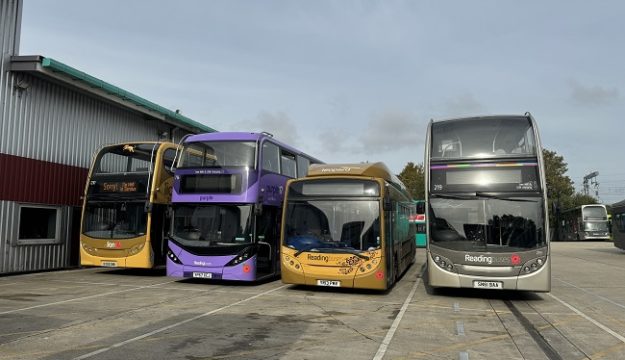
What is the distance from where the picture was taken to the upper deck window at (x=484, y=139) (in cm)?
1131

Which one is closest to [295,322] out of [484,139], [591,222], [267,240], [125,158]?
[267,240]

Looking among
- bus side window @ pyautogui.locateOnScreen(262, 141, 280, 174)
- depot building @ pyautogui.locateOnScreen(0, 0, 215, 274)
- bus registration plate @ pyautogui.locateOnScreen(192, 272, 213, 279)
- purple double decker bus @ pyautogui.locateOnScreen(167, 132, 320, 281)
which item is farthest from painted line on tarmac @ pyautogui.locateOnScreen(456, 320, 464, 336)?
depot building @ pyautogui.locateOnScreen(0, 0, 215, 274)

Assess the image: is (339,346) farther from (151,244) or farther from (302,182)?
(151,244)

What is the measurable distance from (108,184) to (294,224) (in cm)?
673

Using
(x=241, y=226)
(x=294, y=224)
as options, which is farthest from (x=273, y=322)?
(x=241, y=226)

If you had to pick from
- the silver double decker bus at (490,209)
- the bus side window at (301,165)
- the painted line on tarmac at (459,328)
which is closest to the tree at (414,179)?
the bus side window at (301,165)

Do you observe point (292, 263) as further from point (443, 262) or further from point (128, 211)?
point (128, 211)

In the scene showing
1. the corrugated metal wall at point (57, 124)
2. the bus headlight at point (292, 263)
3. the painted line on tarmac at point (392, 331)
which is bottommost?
the painted line on tarmac at point (392, 331)

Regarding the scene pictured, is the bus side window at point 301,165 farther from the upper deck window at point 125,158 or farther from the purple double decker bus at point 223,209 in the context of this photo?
the upper deck window at point 125,158

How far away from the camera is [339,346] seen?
6.75 meters

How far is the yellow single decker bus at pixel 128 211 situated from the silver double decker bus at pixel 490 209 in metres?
8.31

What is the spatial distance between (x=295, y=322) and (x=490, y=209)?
5.31 m

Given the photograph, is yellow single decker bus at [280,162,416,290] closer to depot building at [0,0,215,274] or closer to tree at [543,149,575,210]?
depot building at [0,0,215,274]

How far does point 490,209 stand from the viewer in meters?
11.0
